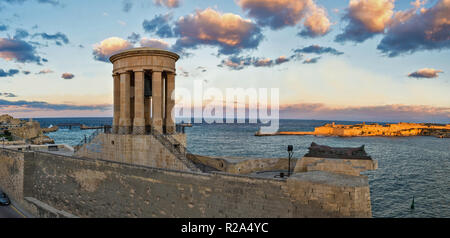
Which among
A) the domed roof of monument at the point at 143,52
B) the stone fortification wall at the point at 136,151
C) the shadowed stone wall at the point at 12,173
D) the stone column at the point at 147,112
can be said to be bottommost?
the shadowed stone wall at the point at 12,173

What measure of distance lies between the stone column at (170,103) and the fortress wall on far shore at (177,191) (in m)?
5.44

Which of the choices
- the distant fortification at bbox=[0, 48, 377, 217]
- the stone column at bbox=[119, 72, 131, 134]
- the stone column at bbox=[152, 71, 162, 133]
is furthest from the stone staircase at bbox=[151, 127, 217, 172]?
the stone column at bbox=[119, 72, 131, 134]

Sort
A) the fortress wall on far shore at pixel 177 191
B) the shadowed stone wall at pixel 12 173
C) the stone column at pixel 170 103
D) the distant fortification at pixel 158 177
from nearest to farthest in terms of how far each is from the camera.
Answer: the fortress wall on far shore at pixel 177 191 → the distant fortification at pixel 158 177 → the stone column at pixel 170 103 → the shadowed stone wall at pixel 12 173

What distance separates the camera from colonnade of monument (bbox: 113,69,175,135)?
18.2 metres

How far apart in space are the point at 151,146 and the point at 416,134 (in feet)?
636

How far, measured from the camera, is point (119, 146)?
57.7ft

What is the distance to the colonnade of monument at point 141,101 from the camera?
59.9ft

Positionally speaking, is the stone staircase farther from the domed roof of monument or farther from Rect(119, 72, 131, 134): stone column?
the domed roof of monument

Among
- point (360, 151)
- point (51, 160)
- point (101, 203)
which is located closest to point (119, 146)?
point (101, 203)

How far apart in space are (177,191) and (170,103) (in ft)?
28.8

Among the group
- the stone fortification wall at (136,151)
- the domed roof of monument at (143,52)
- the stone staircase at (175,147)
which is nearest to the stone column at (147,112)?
the stone fortification wall at (136,151)

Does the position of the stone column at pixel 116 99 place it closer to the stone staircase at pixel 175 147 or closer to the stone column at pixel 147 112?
the stone column at pixel 147 112
